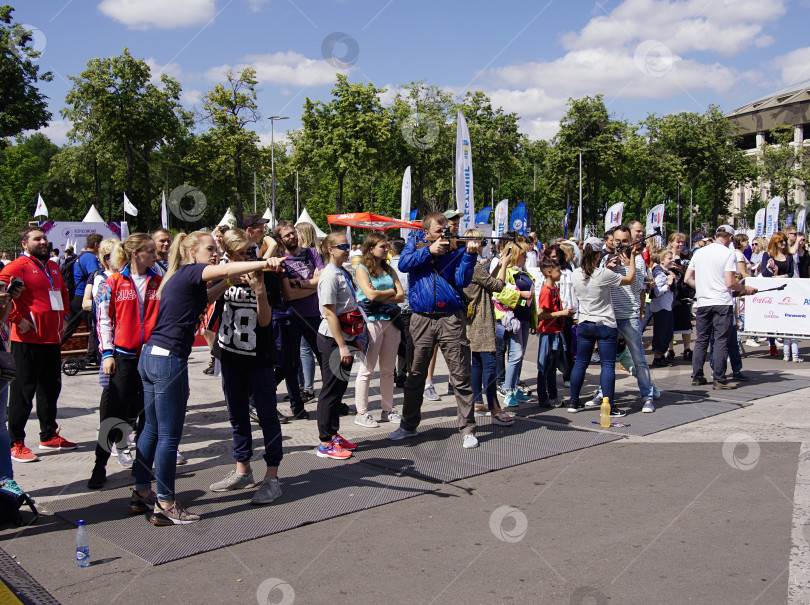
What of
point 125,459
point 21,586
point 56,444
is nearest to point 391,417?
point 125,459

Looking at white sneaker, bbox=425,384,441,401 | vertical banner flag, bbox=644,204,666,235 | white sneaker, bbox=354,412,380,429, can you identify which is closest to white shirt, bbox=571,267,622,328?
white sneaker, bbox=425,384,441,401

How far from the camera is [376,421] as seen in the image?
7.45m

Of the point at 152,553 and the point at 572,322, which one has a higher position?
the point at 572,322

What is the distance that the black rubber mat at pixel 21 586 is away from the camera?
3.62m

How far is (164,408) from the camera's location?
4.50 metres

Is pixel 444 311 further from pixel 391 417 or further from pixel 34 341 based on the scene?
pixel 34 341

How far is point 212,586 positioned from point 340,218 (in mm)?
22418

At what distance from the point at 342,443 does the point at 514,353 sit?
2736 mm

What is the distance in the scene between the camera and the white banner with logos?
38.3 ft

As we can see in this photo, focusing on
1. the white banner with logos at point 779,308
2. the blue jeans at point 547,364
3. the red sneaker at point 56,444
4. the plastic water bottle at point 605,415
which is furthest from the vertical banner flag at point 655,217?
the red sneaker at point 56,444

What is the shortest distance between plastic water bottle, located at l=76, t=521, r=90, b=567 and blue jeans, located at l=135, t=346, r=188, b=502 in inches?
26.8

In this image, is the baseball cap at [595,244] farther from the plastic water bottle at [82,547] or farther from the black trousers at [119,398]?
the plastic water bottle at [82,547]

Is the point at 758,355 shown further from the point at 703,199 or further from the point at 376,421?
the point at 703,199

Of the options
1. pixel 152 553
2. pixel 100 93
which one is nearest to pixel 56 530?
pixel 152 553
